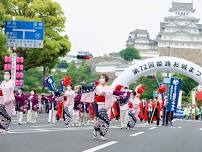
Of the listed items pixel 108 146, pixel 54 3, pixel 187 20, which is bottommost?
pixel 108 146

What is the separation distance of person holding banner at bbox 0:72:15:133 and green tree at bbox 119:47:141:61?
16638 cm

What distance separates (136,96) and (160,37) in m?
160

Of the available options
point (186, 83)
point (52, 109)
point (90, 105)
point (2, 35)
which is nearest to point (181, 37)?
point (186, 83)

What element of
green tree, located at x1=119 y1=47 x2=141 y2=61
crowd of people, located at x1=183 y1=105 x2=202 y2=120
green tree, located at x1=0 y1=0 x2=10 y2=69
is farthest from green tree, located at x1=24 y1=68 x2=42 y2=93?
green tree, located at x1=119 y1=47 x2=141 y2=61

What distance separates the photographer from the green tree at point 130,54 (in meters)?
184

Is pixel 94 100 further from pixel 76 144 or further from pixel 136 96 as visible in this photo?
pixel 136 96

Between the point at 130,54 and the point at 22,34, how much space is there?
14921 centimetres

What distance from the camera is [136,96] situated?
25.2m

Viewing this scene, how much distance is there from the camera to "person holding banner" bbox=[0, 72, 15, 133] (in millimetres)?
16141

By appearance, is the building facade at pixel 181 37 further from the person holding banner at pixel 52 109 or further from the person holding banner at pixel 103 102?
the person holding banner at pixel 103 102

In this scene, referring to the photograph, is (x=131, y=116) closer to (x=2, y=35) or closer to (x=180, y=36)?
(x=2, y=35)

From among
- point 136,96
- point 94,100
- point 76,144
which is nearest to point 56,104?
point 136,96

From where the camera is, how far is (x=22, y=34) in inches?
1487

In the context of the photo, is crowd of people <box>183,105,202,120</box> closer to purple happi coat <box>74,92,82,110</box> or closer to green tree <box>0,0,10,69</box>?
green tree <box>0,0,10,69</box>
